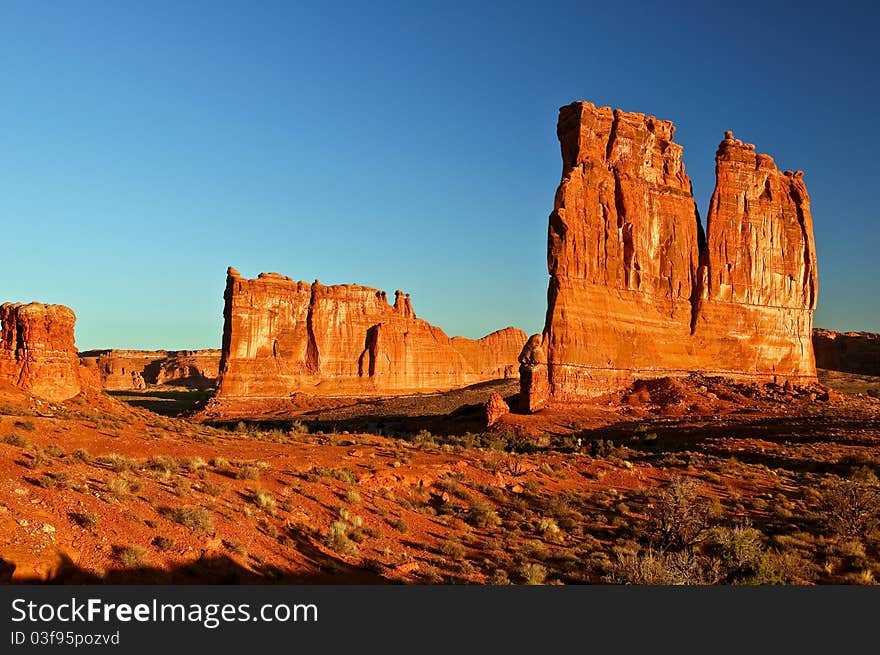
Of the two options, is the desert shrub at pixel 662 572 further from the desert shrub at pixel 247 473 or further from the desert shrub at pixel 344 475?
the desert shrub at pixel 247 473

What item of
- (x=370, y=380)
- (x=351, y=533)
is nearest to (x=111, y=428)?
(x=351, y=533)

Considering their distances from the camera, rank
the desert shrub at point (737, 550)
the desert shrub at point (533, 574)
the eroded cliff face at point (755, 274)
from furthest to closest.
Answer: the eroded cliff face at point (755, 274)
the desert shrub at point (737, 550)
the desert shrub at point (533, 574)

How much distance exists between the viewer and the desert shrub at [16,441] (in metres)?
13.5

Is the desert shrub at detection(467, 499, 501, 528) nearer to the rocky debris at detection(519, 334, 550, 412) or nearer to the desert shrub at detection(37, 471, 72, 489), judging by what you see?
the desert shrub at detection(37, 471, 72, 489)

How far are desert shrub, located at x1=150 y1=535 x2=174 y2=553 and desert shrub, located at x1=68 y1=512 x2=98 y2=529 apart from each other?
801 millimetres

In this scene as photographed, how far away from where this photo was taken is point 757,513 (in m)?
17.0

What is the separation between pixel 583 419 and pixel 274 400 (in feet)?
135

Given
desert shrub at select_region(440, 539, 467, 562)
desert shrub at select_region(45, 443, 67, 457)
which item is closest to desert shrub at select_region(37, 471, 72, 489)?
Result: desert shrub at select_region(45, 443, 67, 457)

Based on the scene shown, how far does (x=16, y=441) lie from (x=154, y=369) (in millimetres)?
133545

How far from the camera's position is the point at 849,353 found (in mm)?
88562

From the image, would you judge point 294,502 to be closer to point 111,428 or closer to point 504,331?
point 111,428

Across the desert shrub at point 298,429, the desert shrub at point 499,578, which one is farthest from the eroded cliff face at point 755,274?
the desert shrub at point 499,578

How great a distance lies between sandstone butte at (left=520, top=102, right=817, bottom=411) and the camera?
143 feet

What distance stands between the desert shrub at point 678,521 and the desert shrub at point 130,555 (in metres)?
9.42
